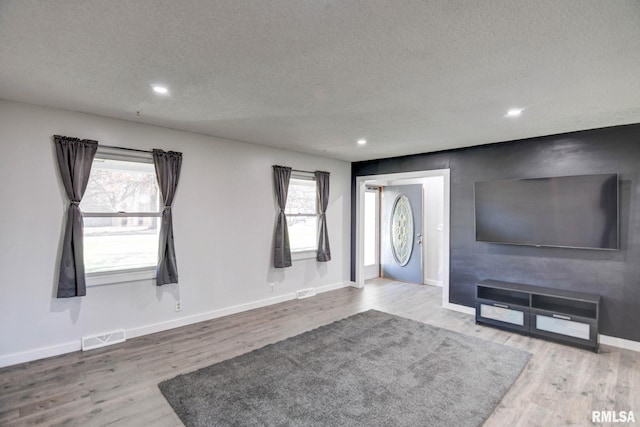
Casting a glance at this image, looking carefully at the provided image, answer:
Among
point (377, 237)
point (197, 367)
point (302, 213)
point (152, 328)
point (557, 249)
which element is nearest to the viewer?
point (197, 367)

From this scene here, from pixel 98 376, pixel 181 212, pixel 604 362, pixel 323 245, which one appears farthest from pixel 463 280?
pixel 98 376

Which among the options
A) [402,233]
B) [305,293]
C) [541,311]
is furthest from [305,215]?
[541,311]

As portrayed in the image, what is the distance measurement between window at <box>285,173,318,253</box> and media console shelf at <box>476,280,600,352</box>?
2.86 meters

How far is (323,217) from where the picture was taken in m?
5.80

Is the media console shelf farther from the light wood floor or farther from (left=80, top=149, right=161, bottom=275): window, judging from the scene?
(left=80, top=149, right=161, bottom=275): window

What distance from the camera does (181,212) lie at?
4062 millimetres

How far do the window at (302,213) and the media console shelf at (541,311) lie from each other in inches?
113

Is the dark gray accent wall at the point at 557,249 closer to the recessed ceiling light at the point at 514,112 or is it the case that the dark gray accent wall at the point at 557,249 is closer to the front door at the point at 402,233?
the recessed ceiling light at the point at 514,112

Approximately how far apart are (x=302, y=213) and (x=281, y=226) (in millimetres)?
666

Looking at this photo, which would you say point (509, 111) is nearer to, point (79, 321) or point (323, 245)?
Answer: point (323, 245)

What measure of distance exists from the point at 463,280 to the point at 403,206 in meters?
2.51

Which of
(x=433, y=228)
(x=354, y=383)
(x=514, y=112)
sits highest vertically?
(x=514, y=112)

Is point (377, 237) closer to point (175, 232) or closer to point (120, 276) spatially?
point (175, 232)

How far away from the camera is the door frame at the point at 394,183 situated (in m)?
4.93
